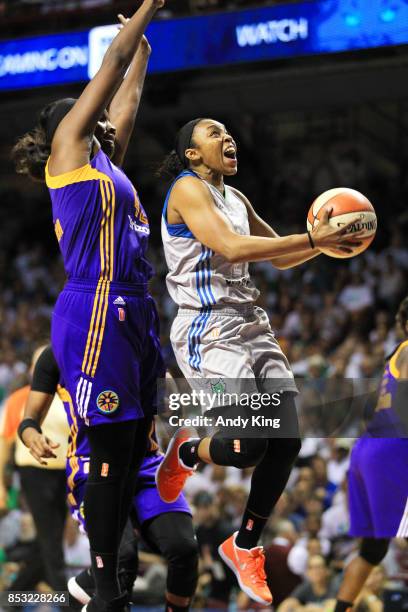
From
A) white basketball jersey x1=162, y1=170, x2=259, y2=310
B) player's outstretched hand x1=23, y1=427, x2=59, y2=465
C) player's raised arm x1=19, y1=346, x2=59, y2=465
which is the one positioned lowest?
player's outstretched hand x1=23, y1=427, x2=59, y2=465

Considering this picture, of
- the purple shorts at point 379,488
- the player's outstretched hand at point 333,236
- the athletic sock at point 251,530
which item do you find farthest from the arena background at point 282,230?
the player's outstretched hand at point 333,236

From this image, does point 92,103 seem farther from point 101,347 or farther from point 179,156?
point 101,347

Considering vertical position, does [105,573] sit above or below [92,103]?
below

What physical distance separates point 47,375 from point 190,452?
2.58 feet

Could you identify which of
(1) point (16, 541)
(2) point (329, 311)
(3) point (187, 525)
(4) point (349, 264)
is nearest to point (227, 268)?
(3) point (187, 525)

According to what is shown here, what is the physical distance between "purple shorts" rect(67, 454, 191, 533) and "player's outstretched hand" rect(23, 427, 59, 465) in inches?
11.1

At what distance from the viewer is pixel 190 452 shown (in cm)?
402

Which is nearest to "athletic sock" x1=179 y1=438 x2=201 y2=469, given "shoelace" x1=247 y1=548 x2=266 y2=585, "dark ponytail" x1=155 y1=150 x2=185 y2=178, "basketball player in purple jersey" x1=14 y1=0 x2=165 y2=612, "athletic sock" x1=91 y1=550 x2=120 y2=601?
"basketball player in purple jersey" x1=14 y1=0 x2=165 y2=612

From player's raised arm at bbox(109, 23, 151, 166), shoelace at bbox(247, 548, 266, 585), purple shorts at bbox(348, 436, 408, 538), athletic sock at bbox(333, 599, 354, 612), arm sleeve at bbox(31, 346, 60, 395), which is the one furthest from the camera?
athletic sock at bbox(333, 599, 354, 612)

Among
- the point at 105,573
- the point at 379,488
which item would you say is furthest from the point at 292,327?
the point at 105,573

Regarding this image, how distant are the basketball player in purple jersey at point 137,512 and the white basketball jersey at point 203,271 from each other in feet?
2.08

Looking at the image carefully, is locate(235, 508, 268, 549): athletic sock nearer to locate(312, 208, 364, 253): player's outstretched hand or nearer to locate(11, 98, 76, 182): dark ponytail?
locate(312, 208, 364, 253): player's outstretched hand

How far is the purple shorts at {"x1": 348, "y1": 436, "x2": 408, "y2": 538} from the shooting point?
4.93 m

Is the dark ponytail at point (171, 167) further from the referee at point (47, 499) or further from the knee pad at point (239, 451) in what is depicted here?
the referee at point (47, 499)
